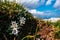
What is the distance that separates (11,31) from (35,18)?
4.40 feet

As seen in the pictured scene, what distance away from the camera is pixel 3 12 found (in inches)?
193

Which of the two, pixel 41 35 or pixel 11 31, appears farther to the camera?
pixel 41 35

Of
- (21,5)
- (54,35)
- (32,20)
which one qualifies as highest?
(21,5)

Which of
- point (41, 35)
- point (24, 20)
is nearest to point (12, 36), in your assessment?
point (24, 20)

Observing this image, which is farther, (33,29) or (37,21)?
(37,21)

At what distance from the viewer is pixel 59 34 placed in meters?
5.42

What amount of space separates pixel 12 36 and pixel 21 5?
1051 mm

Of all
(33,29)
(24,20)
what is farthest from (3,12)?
(33,29)

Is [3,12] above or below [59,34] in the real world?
→ above

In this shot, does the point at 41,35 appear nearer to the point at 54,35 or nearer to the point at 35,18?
the point at 54,35

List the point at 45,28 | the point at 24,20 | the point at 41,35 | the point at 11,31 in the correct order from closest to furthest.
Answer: the point at 11,31 < the point at 24,20 < the point at 41,35 < the point at 45,28

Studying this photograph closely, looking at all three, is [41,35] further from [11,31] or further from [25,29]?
[11,31]

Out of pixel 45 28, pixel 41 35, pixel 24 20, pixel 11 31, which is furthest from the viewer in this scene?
pixel 45 28

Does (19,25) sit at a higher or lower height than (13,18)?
lower
